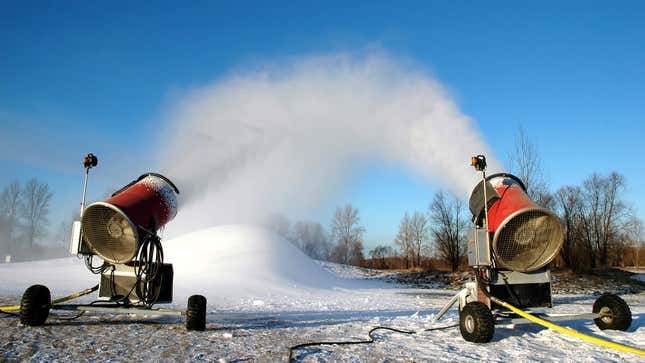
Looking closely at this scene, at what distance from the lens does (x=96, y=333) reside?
6.64 metres

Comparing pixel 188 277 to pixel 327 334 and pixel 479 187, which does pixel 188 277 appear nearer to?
pixel 327 334

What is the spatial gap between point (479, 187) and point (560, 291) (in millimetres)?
18031

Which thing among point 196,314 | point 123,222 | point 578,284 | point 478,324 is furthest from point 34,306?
point 578,284

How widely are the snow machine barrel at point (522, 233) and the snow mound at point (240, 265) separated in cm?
979

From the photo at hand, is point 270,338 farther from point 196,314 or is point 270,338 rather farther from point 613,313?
point 613,313

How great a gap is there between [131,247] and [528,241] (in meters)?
7.36

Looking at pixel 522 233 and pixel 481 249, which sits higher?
pixel 522 233

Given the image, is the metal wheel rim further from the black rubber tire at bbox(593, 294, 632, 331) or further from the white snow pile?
the white snow pile

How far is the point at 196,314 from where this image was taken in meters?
A: 7.05

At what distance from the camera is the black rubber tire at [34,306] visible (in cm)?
680

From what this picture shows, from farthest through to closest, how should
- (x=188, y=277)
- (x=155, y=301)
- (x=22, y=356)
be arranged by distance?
(x=188, y=277)
(x=155, y=301)
(x=22, y=356)

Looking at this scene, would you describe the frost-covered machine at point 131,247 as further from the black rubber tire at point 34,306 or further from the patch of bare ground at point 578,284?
the patch of bare ground at point 578,284

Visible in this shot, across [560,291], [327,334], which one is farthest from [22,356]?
[560,291]

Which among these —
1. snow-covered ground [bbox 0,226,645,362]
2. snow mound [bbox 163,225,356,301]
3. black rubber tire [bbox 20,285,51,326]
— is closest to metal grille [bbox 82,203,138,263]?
black rubber tire [bbox 20,285,51,326]
